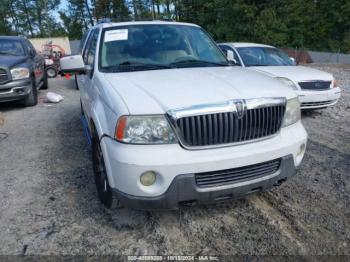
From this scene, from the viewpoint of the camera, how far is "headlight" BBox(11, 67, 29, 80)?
740 cm

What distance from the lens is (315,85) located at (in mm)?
6641

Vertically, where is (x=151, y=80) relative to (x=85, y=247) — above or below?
above

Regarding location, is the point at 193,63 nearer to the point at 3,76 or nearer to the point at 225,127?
the point at 225,127

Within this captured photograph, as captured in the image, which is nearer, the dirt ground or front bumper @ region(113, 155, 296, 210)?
front bumper @ region(113, 155, 296, 210)

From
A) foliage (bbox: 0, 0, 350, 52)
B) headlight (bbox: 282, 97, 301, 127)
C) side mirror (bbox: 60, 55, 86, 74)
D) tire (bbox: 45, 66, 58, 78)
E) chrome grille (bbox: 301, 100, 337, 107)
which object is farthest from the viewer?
foliage (bbox: 0, 0, 350, 52)

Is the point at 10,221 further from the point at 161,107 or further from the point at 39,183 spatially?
the point at 161,107

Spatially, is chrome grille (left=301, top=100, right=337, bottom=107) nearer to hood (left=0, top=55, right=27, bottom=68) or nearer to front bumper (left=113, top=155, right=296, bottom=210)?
front bumper (left=113, top=155, right=296, bottom=210)

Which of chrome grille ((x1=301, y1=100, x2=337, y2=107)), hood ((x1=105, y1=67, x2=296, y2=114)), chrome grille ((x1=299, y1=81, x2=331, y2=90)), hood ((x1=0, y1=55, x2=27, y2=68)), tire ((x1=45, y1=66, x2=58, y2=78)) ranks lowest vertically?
tire ((x1=45, y1=66, x2=58, y2=78))

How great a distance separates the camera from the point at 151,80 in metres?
3.01

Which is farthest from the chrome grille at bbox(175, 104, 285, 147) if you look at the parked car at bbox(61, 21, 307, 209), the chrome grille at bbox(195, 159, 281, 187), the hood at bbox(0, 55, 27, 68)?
the hood at bbox(0, 55, 27, 68)

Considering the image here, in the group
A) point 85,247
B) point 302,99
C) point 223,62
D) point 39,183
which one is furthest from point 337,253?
point 302,99

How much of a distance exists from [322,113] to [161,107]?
583 centimetres

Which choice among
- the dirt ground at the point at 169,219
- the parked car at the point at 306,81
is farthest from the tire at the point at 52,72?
the dirt ground at the point at 169,219

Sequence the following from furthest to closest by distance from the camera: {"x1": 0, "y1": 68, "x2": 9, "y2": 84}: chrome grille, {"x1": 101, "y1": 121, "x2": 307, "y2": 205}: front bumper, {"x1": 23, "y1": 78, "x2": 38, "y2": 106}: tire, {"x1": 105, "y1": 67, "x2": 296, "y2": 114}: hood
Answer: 1. {"x1": 23, "y1": 78, "x2": 38, "y2": 106}: tire
2. {"x1": 0, "y1": 68, "x2": 9, "y2": 84}: chrome grille
3. {"x1": 105, "y1": 67, "x2": 296, "y2": 114}: hood
4. {"x1": 101, "y1": 121, "x2": 307, "y2": 205}: front bumper
